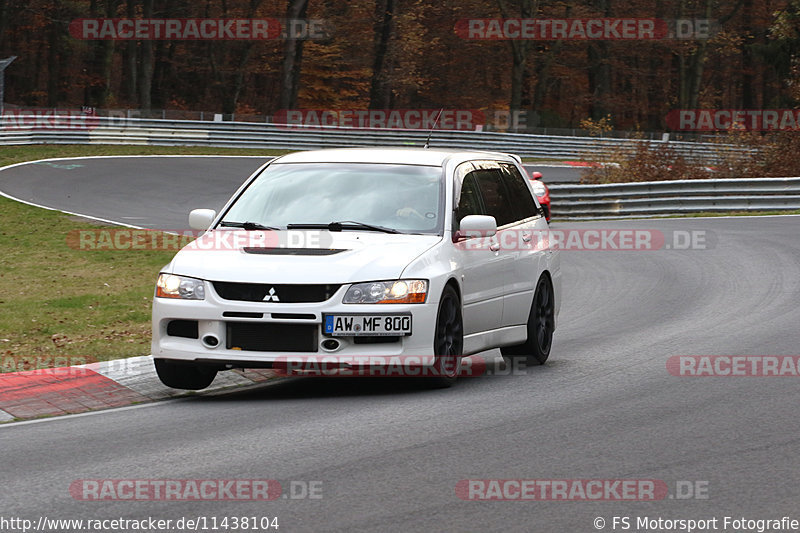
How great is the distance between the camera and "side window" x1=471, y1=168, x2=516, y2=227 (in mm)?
10672

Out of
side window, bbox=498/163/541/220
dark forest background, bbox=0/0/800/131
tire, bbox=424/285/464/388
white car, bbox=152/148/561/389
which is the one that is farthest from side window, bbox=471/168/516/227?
dark forest background, bbox=0/0/800/131

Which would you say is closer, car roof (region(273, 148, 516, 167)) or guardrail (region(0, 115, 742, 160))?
car roof (region(273, 148, 516, 167))

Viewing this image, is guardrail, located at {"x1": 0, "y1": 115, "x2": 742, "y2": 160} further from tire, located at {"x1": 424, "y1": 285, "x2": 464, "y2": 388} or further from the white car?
tire, located at {"x1": 424, "y1": 285, "x2": 464, "y2": 388}

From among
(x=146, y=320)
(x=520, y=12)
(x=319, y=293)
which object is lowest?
(x=146, y=320)

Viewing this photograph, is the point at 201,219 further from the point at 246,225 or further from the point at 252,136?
the point at 252,136

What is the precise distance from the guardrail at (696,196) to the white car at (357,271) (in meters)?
18.4

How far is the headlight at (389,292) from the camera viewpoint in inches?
344

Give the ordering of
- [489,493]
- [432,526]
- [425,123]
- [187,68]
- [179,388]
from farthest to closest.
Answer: [187,68], [425,123], [179,388], [489,493], [432,526]

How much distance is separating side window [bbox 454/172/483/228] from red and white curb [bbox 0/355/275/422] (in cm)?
194

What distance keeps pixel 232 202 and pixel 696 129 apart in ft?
216

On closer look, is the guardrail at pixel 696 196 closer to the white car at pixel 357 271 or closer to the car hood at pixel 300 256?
the white car at pixel 357 271

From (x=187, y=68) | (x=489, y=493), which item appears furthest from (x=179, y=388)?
(x=187, y=68)

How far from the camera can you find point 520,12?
221 ft

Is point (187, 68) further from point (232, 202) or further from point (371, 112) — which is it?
point (232, 202)
